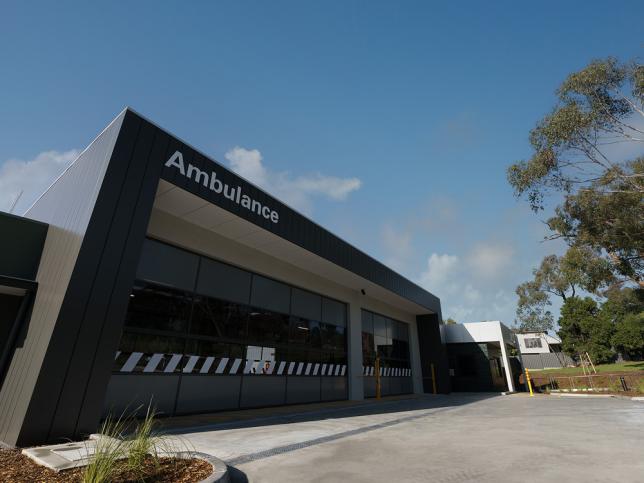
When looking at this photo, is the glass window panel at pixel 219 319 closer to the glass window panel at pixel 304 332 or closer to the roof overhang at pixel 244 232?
the roof overhang at pixel 244 232

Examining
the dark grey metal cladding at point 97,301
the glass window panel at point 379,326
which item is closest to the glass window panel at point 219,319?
the dark grey metal cladding at point 97,301

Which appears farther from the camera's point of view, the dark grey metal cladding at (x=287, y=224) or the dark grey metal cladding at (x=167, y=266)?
the dark grey metal cladding at (x=167, y=266)

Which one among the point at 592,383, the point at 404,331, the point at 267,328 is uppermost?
the point at 404,331

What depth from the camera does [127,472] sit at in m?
3.36

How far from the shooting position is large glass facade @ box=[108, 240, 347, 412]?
7.95 metres

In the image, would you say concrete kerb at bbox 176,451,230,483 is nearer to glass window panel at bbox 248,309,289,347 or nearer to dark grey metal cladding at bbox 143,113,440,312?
dark grey metal cladding at bbox 143,113,440,312

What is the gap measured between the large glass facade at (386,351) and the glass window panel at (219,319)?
7.50 meters

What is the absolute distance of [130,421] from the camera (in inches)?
284

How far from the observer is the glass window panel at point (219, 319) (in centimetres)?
904

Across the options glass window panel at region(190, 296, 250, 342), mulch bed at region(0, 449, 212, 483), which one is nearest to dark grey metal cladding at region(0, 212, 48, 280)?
glass window panel at region(190, 296, 250, 342)

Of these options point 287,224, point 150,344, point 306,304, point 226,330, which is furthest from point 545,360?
point 150,344

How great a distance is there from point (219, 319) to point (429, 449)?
6353 millimetres

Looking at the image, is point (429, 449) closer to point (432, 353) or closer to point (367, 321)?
point (367, 321)

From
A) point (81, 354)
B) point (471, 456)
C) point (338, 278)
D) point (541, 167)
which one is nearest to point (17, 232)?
point (81, 354)
